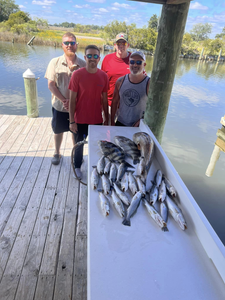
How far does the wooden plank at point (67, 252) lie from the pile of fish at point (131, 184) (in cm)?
96

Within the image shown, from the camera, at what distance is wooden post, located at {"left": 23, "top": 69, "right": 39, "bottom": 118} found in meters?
4.79

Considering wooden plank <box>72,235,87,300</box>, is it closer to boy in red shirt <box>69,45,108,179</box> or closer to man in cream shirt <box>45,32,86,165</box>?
boy in red shirt <box>69,45,108,179</box>

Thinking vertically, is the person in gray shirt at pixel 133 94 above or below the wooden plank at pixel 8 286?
above

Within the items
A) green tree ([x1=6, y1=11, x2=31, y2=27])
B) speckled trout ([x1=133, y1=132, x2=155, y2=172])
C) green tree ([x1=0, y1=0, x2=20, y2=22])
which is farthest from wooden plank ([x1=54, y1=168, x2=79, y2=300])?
green tree ([x1=0, y1=0, x2=20, y2=22])

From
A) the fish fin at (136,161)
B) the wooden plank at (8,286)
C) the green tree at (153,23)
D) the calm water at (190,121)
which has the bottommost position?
the calm water at (190,121)

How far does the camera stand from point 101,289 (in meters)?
0.82

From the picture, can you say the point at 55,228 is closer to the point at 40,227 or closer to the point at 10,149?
the point at 40,227

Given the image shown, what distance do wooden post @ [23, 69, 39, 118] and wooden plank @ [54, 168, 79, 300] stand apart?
3.07 metres

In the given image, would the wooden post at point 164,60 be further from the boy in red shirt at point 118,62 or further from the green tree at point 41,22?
the green tree at point 41,22

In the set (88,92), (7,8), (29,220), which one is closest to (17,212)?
(29,220)

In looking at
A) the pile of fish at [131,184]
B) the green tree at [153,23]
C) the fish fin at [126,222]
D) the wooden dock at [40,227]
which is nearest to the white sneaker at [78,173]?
the wooden dock at [40,227]

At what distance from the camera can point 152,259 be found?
95 centimetres

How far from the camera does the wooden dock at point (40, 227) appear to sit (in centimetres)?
168

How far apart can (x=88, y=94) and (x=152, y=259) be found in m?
1.94
